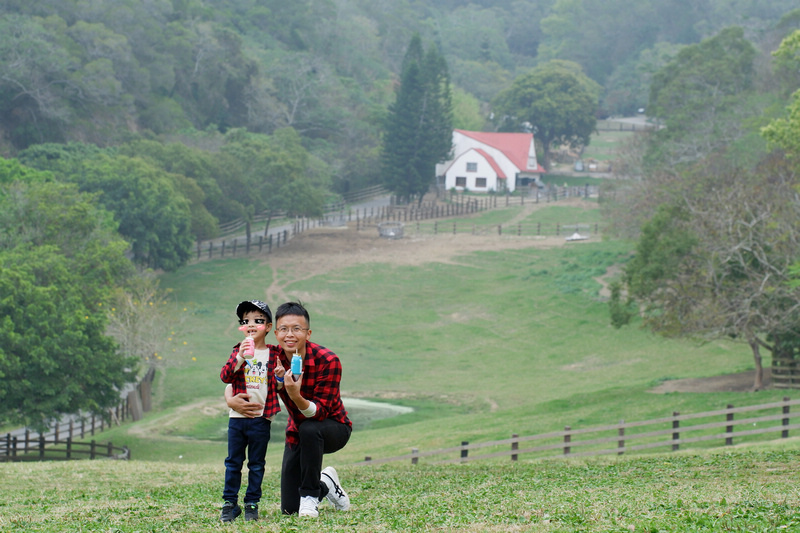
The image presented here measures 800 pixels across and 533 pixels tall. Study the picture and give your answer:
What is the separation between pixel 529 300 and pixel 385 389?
15.1 m

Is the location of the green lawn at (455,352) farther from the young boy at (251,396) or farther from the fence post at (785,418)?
the young boy at (251,396)

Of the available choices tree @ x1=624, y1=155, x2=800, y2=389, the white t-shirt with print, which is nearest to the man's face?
the white t-shirt with print

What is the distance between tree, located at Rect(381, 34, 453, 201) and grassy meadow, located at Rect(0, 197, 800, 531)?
10.1 m

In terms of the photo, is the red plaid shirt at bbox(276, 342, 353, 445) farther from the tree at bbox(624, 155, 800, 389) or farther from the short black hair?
the tree at bbox(624, 155, 800, 389)

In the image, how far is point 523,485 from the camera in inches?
495

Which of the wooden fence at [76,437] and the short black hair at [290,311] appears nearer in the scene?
the short black hair at [290,311]

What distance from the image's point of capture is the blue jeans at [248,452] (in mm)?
A: 8789

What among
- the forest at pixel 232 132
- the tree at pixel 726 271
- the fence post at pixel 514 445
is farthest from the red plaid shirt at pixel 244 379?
the forest at pixel 232 132

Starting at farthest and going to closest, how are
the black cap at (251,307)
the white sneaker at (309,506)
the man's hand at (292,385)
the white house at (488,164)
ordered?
the white house at (488,164) → the white sneaker at (309,506) → the black cap at (251,307) → the man's hand at (292,385)

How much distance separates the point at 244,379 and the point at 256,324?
1.69 feet

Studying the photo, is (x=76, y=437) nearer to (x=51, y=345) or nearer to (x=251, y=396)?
(x=51, y=345)

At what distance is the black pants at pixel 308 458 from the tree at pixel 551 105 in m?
94.6

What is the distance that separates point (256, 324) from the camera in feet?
28.3

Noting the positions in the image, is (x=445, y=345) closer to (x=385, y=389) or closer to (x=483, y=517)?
(x=385, y=389)
